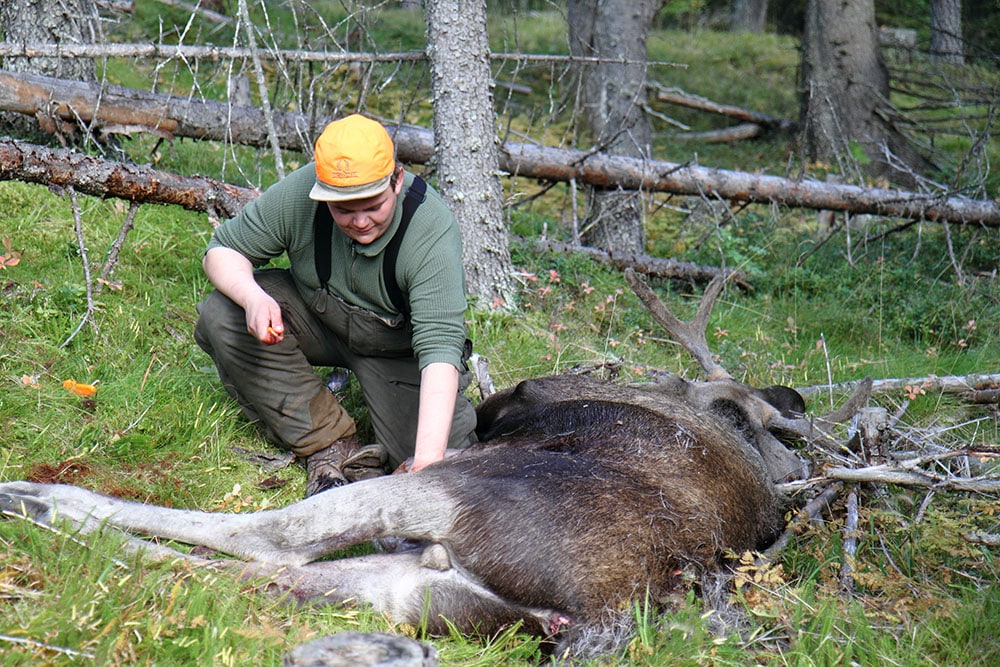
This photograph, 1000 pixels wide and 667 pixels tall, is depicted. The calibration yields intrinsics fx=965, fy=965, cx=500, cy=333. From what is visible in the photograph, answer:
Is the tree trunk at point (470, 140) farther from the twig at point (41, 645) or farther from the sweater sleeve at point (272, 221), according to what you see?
the twig at point (41, 645)

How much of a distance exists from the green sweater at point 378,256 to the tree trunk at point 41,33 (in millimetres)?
2846

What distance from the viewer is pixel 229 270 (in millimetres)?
4195

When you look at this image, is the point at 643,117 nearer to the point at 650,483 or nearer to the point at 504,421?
the point at 504,421

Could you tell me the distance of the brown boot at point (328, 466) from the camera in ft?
14.5

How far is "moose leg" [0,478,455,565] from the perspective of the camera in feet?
11.4

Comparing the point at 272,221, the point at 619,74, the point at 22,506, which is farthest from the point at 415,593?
the point at 619,74

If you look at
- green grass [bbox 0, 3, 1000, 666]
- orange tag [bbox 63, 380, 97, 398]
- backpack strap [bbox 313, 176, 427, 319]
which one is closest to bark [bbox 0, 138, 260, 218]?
green grass [bbox 0, 3, 1000, 666]

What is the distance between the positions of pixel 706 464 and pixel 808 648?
0.92 metres

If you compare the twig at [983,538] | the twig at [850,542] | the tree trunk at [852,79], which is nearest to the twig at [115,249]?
the twig at [850,542]

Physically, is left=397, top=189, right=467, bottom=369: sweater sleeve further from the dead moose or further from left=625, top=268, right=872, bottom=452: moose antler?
left=625, top=268, right=872, bottom=452: moose antler

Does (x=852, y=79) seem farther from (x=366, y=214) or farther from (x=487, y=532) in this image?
(x=487, y=532)

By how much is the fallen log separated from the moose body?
3.24 m

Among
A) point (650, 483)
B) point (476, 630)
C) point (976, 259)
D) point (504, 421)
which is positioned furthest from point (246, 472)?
point (976, 259)

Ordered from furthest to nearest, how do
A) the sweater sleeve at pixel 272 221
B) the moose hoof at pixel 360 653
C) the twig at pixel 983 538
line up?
1. the sweater sleeve at pixel 272 221
2. the twig at pixel 983 538
3. the moose hoof at pixel 360 653
